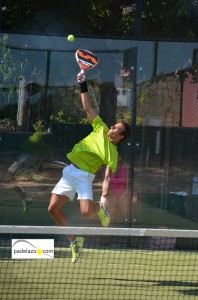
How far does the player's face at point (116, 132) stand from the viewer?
7.42 metres

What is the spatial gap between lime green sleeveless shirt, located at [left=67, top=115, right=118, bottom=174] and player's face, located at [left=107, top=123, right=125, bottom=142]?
0.24ft

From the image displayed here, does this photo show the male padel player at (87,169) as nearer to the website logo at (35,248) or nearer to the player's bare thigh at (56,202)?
the player's bare thigh at (56,202)

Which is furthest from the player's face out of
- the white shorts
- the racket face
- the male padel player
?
the racket face

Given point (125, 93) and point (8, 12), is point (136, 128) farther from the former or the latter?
point (8, 12)

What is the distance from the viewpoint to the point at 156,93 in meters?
9.41

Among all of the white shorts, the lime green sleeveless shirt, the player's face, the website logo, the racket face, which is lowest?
the website logo

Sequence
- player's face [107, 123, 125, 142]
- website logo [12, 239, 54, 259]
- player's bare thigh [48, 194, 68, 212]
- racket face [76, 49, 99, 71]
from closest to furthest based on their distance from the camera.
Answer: website logo [12, 239, 54, 259]
player's face [107, 123, 125, 142]
player's bare thigh [48, 194, 68, 212]
racket face [76, 49, 99, 71]

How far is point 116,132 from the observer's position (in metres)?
7.44

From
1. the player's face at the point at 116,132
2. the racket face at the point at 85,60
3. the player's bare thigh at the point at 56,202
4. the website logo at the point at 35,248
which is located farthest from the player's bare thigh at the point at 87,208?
the website logo at the point at 35,248

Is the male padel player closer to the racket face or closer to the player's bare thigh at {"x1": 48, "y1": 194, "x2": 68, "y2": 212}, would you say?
the player's bare thigh at {"x1": 48, "y1": 194, "x2": 68, "y2": 212}

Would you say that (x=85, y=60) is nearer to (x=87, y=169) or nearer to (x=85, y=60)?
(x=85, y=60)

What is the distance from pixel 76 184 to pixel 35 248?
6.26 feet

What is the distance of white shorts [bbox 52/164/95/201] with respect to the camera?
751 cm

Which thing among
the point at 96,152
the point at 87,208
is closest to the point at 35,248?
the point at 87,208
